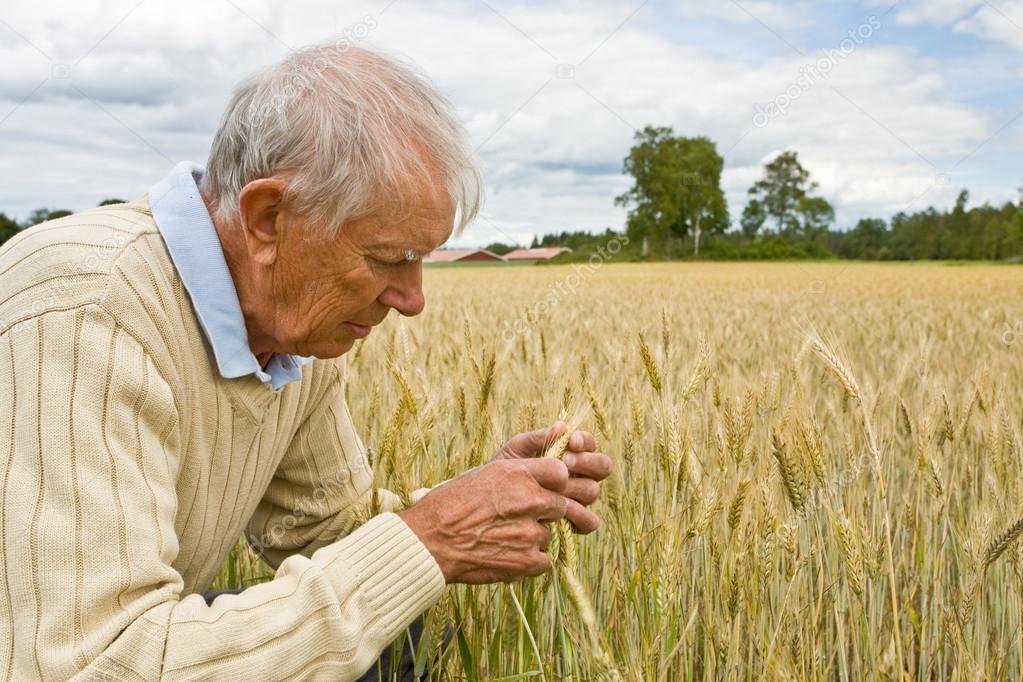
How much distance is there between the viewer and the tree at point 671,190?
5228 cm

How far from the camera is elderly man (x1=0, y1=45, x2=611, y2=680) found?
98cm

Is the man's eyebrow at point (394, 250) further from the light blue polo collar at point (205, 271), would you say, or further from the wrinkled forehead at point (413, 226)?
the light blue polo collar at point (205, 271)

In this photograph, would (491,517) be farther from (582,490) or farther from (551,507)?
(582,490)

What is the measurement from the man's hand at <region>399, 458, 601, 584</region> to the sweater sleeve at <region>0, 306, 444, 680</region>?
62 millimetres

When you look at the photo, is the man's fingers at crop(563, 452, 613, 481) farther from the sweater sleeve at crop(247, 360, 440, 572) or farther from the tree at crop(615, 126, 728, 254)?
the tree at crop(615, 126, 728, 254)

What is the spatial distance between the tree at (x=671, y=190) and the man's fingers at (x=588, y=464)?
50540 millimetres

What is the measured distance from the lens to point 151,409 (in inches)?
43.2

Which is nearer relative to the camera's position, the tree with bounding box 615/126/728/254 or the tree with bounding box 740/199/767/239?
the tree with bounding box 615/126/728/254

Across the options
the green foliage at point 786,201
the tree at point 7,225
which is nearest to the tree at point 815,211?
the green foliage at point 786,201

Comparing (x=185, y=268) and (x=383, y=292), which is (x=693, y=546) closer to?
(x=383, y=292)

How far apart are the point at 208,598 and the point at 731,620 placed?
3.16 ft

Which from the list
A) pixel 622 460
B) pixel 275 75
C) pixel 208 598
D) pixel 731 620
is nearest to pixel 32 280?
pixel 275 75
